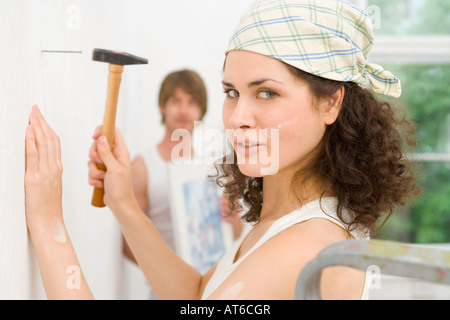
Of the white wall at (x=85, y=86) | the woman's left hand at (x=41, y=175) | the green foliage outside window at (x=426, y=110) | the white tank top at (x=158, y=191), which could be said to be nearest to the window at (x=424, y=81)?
the green foliage outside window at (x=426, y=110)

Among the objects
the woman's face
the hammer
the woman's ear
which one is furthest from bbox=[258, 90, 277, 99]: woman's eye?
the hammer

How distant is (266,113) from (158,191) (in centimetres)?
131

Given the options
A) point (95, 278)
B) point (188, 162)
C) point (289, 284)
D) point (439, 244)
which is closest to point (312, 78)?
point (289, 284)

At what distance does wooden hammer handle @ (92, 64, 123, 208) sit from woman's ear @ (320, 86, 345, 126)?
0.39 metres

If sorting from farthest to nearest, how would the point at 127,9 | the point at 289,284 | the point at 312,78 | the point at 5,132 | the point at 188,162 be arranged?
the point at 127,9 < the point at 188,162 < the point at 312,78 < the point at 289,284 < the point at 5,132

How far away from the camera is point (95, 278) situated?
1509mm

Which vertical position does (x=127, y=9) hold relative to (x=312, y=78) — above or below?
above

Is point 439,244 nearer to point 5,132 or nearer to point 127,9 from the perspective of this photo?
point 127,9

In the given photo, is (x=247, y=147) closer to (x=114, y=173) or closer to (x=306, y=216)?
(x=306, y=216)

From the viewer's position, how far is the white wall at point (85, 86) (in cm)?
71

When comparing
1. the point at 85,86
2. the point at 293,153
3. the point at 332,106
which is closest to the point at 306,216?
the point at 293,153

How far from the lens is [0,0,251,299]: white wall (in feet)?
2.34

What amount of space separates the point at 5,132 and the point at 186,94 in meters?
1.54

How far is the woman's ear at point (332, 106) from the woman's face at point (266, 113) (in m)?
0.03
